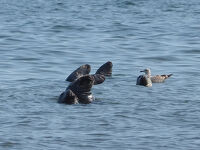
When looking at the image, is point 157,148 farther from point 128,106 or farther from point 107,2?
point 107,2

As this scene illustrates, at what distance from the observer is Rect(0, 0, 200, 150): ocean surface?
1069 centimetres

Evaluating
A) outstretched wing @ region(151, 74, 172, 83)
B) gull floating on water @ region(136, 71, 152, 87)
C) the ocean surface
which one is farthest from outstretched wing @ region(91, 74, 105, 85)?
outstretched wing @ region(151, 74, 172, 83)

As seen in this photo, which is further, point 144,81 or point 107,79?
point 107,79

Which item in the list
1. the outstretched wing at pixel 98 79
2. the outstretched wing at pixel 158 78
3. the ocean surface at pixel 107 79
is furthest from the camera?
the outstretched wing at pixel 158 78

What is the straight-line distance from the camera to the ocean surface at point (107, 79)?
421 inches

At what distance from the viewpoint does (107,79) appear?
15.9 metres

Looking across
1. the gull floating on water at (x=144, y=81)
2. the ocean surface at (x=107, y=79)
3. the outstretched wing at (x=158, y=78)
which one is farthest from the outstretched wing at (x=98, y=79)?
the outstretched wing at (x=158, y=78)

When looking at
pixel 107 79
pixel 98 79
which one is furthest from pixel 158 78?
pixel 98 79

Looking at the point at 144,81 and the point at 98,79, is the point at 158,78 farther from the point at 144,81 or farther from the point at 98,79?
the point at 98,79

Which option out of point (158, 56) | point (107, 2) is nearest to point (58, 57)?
point (158, 56)

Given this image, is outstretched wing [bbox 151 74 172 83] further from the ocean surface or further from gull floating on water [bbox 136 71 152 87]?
gull floating on water [bbox 136 71 152 87]

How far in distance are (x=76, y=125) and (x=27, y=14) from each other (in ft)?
66.2

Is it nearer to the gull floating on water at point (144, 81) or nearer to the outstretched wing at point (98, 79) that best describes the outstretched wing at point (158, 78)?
the gull floating on water at point (144, 81)

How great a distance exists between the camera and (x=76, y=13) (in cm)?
3183
